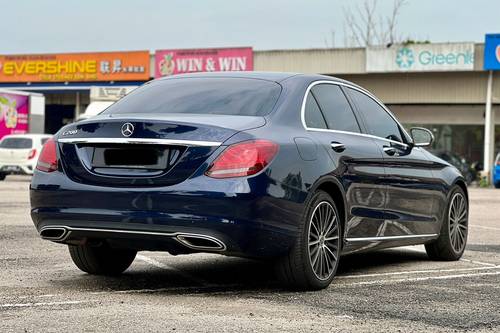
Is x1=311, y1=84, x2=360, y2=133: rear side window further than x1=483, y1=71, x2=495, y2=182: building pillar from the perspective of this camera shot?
No

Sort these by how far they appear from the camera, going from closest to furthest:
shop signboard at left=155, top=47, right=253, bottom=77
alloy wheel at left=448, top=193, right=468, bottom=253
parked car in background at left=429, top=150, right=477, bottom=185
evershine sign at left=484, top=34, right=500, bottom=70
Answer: alloy wheel at left=448, top=193, right=468, bottom=253, parked car in background at left=429, top=150, right=477, bottom=185, evershine sign at left=484, top=34, right=500, bottom=70, shop signboard at left=155, top=47, right=253, bottom=77

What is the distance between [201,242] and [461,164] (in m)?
34.6

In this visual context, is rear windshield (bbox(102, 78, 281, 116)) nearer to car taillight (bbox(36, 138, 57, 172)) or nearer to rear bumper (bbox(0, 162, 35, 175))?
car taillight (bbox(36, 138, 57, 172))

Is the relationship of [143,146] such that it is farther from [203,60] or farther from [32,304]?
[203,60]

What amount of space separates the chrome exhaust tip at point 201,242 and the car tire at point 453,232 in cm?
343

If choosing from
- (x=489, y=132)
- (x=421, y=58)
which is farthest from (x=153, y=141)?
(x=489, y=132)

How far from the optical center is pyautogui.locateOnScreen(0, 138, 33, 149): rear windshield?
3238 centimetres

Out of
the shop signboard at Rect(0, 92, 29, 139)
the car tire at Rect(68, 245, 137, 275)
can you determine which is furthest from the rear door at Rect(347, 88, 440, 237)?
the shop signboard at Rect(0, 92, 29, 139)

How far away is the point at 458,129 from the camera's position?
43281 mm

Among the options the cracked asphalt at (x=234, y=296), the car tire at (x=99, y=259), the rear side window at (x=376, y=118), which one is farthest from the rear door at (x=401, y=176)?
the car tire at (x=99, y=259)

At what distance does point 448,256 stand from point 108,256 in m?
3.38

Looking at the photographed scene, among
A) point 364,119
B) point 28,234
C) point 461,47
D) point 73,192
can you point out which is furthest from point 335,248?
point 461,47

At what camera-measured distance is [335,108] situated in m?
7.64

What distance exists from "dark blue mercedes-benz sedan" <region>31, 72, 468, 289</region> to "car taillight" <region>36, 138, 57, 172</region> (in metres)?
0.01
